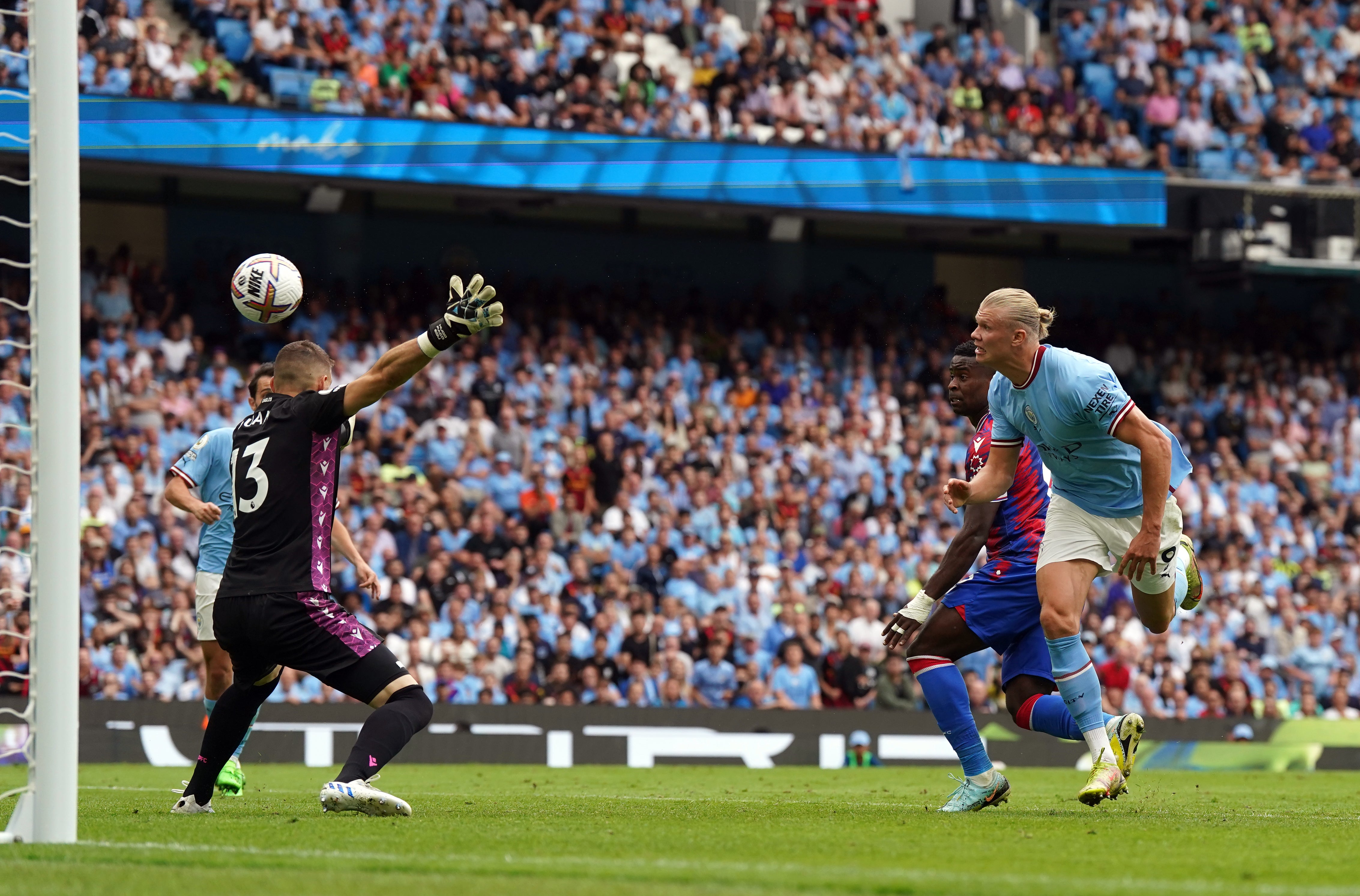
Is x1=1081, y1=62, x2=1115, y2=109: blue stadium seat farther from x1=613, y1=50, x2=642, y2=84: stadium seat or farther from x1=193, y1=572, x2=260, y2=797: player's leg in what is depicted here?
x1=193, y1=572, x2=260, y2=797: player's leg

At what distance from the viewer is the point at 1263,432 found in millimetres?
27188

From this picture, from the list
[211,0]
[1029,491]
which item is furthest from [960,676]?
[211,0]

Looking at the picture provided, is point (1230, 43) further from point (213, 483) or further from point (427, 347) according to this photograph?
point (427, 347)

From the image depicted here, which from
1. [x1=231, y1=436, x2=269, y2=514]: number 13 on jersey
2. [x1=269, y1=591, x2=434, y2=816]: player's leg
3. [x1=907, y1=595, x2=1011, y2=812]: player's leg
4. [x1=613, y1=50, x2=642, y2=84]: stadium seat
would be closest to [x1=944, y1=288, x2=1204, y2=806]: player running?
[x1=907, y1=595, x2=1011, y2=812]: player's leg

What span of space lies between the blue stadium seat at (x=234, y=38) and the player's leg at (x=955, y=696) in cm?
1496

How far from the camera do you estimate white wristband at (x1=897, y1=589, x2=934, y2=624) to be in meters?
9.49

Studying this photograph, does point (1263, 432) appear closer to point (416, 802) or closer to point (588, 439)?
point (588, 439)

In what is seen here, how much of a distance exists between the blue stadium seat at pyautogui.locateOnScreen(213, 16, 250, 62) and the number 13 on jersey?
14.7 meters

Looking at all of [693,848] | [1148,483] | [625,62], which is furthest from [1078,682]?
[625,62]

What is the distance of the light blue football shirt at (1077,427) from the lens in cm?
868

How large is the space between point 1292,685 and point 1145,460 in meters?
15.3

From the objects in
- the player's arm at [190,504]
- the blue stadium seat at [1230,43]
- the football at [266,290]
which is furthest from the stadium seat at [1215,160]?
the football at [266,290]

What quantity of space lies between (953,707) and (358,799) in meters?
3.16

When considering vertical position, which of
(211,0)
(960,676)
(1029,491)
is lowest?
(960,676)
